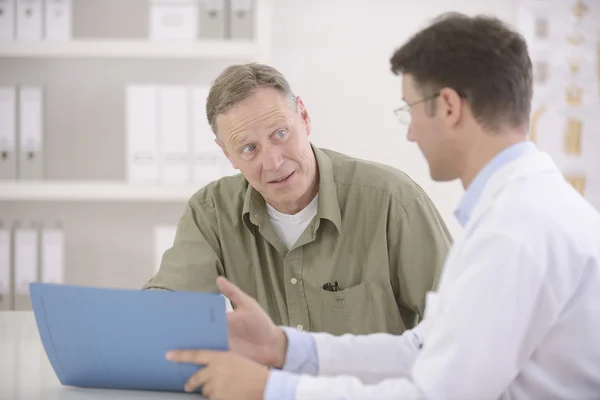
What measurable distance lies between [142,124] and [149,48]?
1.08ft

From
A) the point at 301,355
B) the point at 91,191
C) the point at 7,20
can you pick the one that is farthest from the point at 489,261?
the point at 7,20

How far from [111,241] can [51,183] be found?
1.48ft

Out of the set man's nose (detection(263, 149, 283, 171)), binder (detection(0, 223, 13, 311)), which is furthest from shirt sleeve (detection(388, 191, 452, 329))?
binder (detection(0, 223, 13, 311))

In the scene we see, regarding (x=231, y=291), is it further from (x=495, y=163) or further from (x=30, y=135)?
(x=30, y=135)

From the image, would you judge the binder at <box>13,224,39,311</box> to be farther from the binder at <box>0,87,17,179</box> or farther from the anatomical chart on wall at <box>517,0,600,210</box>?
the anatomical chart on wall at <box>517,0,600,210</box>

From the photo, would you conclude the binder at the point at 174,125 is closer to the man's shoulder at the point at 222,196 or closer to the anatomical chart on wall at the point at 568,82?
the man's shoulder at the point at 222,196

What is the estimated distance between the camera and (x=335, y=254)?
6.13 feet

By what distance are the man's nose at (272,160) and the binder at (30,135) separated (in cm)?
141

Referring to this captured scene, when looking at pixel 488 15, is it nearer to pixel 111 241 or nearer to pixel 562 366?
pixel 562 366

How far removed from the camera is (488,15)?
1254 millimetres

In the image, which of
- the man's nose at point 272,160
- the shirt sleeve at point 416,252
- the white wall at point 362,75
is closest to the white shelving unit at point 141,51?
the white wall at point 362,75

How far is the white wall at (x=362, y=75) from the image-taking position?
10.9 ft

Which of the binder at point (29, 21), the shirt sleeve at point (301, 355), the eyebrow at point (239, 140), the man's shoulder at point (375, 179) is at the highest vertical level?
the binder at point (29, 21)

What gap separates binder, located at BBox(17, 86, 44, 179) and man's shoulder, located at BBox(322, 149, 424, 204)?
4.67 feet
